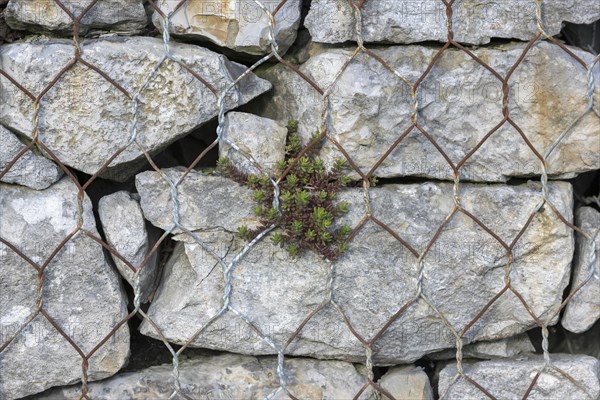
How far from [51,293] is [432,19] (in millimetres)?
1036

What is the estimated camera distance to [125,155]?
1.66 m

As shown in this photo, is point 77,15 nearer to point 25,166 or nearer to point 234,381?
point 25,166

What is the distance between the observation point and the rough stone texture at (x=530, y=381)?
5.65 feet

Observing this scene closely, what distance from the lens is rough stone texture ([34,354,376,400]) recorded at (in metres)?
1.68

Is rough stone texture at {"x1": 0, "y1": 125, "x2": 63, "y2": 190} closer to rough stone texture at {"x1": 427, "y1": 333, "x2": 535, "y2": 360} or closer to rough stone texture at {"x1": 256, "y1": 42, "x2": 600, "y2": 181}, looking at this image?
rough stone texture at {"x1": 256, "y1": 42, "x2": 600, "y2": 181}

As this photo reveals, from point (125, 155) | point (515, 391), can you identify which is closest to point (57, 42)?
point (125, 155)

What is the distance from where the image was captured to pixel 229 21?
1.66 m

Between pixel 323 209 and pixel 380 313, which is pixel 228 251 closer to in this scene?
pixel 323 209

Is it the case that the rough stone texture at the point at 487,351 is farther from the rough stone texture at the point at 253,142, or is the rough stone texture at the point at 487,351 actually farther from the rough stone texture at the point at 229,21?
the rough stone texture at the point at 229,21

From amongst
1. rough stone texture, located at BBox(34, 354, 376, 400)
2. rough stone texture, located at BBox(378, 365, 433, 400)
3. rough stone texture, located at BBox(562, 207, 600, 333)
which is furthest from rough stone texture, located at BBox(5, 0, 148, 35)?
rough stone texture, located at BBox(562, 207, 600, 333)

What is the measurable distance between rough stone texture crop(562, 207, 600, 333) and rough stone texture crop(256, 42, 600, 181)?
14cm

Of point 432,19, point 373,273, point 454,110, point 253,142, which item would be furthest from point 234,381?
point 432,19

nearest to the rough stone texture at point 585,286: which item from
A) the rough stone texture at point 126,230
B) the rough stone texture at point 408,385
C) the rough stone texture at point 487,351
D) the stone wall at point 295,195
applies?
the stone wall at point 295,195

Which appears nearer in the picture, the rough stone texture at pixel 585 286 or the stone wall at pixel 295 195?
the stone wall at pixel 295 195
